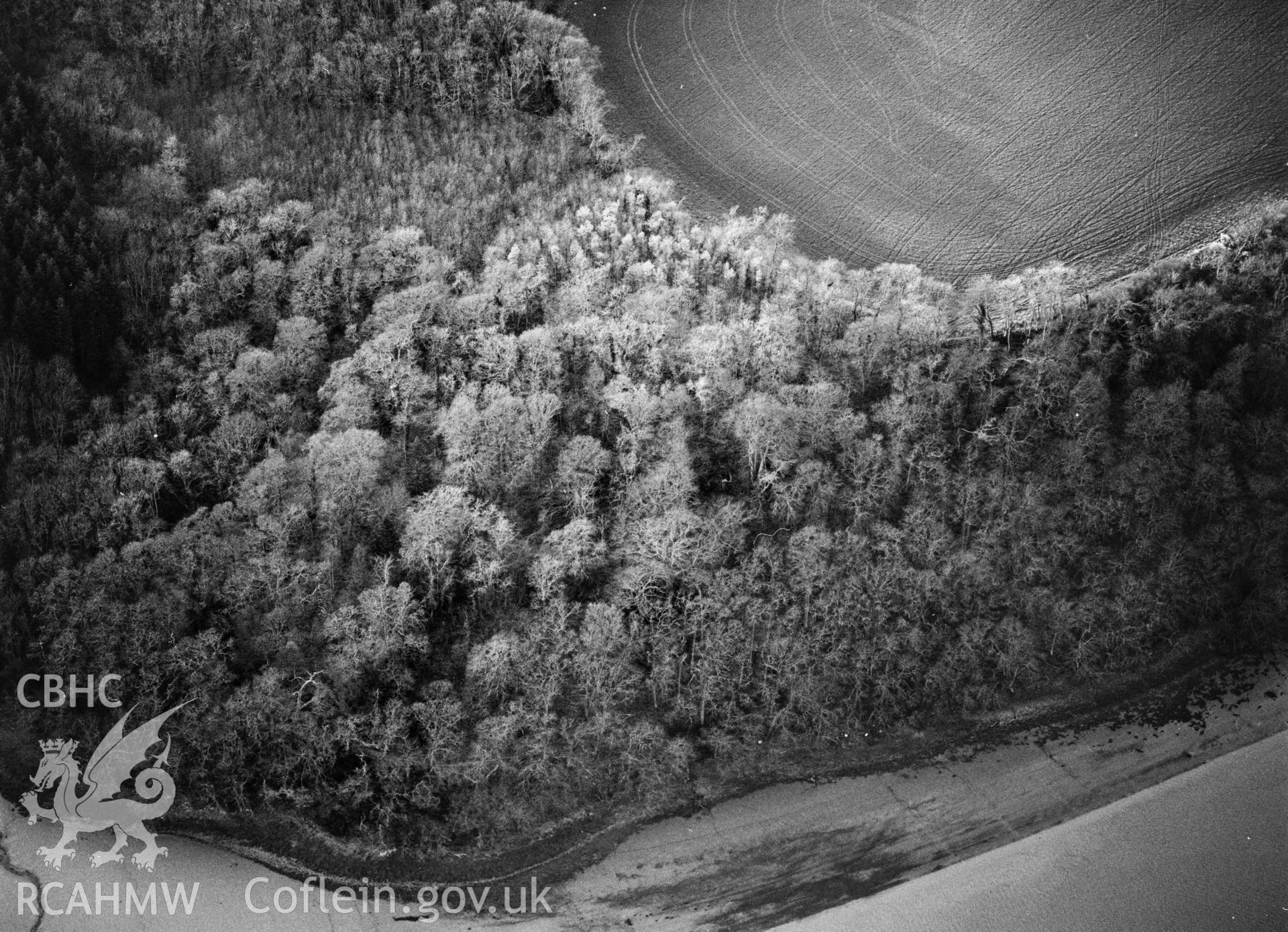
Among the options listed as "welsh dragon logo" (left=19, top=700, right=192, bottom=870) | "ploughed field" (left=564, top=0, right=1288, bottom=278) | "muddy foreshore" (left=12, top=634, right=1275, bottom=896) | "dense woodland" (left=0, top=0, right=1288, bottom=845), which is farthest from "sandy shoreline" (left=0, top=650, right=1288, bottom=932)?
"ploughed field" (left=564, top=0, right=1288, bottom=278)

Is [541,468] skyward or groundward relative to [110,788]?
skyward

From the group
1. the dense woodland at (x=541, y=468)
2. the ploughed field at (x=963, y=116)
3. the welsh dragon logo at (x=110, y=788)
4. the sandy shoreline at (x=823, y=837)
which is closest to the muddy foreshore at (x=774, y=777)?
the sandy shoreline at (x=823, y=837)

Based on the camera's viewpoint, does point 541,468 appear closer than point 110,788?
No

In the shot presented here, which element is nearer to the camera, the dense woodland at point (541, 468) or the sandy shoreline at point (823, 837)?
the sandy shoreline at point (823, 837)

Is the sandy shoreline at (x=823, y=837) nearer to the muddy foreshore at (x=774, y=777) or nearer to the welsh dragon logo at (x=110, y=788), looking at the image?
the muddy foreshore at (x=774, y=777)

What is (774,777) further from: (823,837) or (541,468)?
(541,468)

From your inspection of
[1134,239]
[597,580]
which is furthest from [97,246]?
[1134,239]

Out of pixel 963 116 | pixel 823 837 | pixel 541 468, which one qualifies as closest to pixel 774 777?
pixel 823 837
